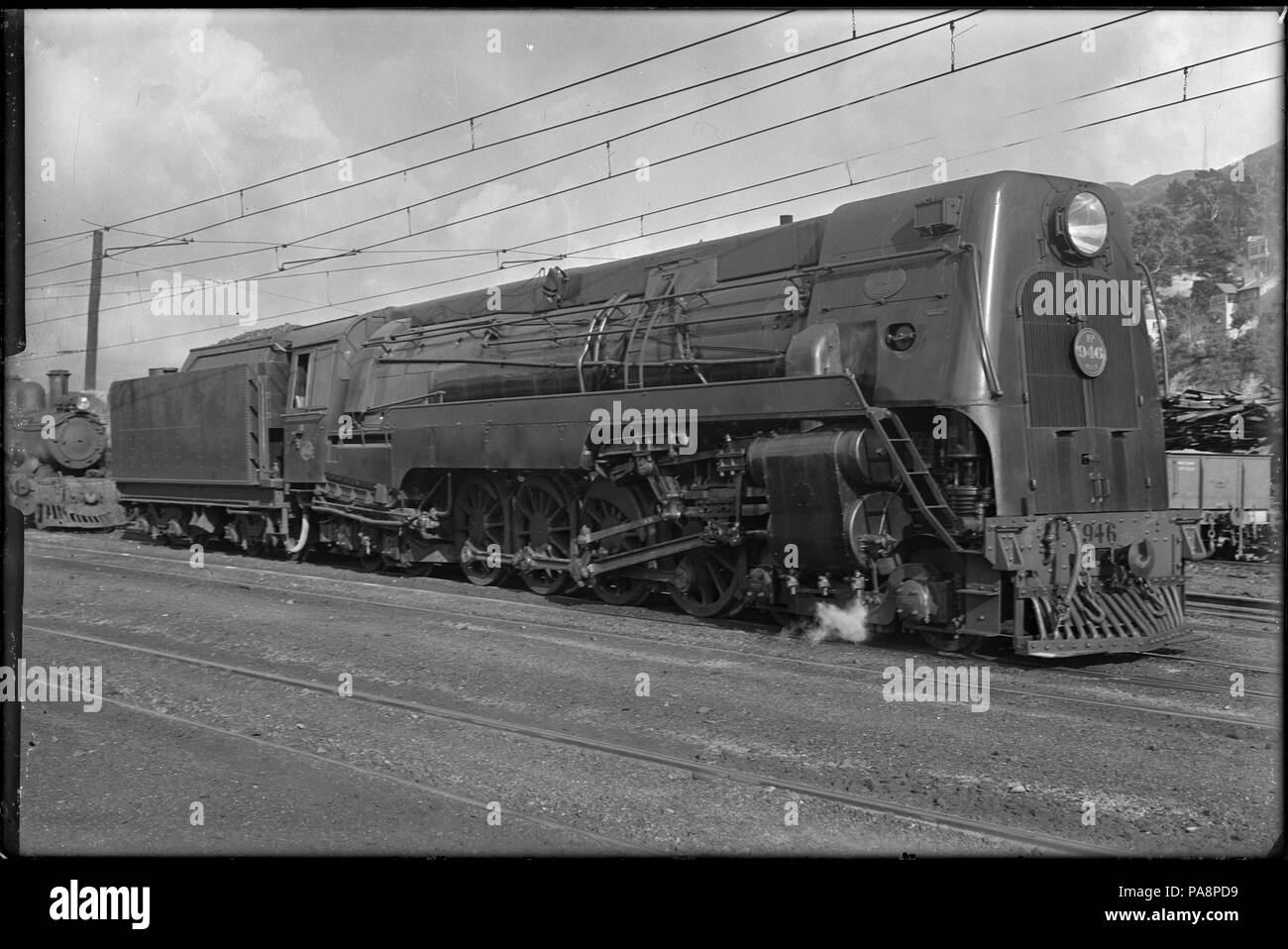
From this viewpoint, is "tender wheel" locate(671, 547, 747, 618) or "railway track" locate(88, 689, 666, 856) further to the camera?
"tender wheel" locate(671, 547, 747, 618)

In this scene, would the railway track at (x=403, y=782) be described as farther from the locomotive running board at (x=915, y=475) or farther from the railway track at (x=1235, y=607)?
the railway track at (x=1235, y=607)

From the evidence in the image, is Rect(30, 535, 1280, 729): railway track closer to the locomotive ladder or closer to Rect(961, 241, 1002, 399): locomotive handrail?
the locomotive ladder

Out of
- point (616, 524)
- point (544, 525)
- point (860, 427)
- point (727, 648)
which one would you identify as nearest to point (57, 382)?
point (544, 525)

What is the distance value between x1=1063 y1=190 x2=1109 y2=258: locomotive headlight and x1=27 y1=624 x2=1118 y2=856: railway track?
5070 millimetres

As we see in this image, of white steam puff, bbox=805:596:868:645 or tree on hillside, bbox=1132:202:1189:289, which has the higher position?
tree on hillside, bbox=1132:202:1189:289

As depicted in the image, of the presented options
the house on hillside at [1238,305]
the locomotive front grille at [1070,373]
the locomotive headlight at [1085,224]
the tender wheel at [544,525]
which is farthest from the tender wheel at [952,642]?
the house on hillside at [1238,305]

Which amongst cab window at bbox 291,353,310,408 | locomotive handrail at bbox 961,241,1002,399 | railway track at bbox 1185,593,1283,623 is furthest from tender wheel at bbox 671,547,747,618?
cab window at bbox 291,353,310,408

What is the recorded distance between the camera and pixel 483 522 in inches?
474

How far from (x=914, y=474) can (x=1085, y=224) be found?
2.40m

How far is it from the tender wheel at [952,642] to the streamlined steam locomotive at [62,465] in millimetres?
20614

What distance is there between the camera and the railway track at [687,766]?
4.24 meters

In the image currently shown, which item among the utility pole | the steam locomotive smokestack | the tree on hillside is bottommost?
the steam locomotive smokestack

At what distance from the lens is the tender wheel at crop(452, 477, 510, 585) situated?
11836 mm

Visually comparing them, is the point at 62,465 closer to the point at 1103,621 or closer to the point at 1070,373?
the point at 1070,373
